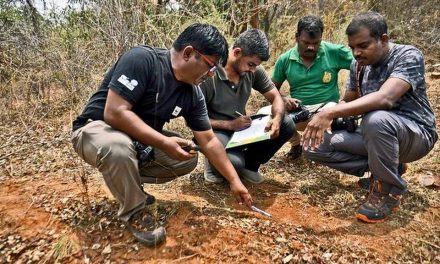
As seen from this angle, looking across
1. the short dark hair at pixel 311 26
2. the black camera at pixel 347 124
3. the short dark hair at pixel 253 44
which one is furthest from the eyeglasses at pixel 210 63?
the short dark hair at pixel 311 26

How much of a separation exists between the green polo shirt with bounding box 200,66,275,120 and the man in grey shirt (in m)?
0.74

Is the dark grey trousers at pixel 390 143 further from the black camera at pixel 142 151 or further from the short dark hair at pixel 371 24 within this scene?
the black camera at pixel 142 151

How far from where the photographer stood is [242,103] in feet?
9.46

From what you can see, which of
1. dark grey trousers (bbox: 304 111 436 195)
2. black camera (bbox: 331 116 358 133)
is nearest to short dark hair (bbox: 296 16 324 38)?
black camera (bbox: 331 116 358 133)

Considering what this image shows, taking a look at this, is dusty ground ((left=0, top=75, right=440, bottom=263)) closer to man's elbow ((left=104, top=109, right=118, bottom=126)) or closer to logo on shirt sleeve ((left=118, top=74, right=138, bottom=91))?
man's elbow ((left=104, top=109, right=118, bottom=126))

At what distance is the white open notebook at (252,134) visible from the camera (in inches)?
98.7

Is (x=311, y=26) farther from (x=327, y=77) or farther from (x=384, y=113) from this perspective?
(x=384, y=113)

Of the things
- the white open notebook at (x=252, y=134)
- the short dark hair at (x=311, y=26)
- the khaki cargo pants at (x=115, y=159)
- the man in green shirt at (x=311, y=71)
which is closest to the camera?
the khaki cargo pants at (x=115, y=159)

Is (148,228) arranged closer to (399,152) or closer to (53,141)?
(399,152)

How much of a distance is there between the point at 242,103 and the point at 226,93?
0.59 ft

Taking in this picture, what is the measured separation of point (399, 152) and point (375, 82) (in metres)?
0.48

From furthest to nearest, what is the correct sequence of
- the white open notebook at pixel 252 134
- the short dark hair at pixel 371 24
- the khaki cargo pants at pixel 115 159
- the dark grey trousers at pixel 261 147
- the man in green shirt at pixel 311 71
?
1. the man in green shirt at pixel 311 71
2. the dark grey trousers at pixel 261 147
3. the white open notebook at pixel 252 134
4. the short dark hair at pixel 371 24
5. the khaki cargo pants at pixel 115 159

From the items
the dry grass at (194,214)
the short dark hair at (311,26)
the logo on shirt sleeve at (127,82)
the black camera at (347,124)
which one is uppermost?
the short dark hair at (311,26)

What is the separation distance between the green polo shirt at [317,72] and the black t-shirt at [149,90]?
4.46 feet
